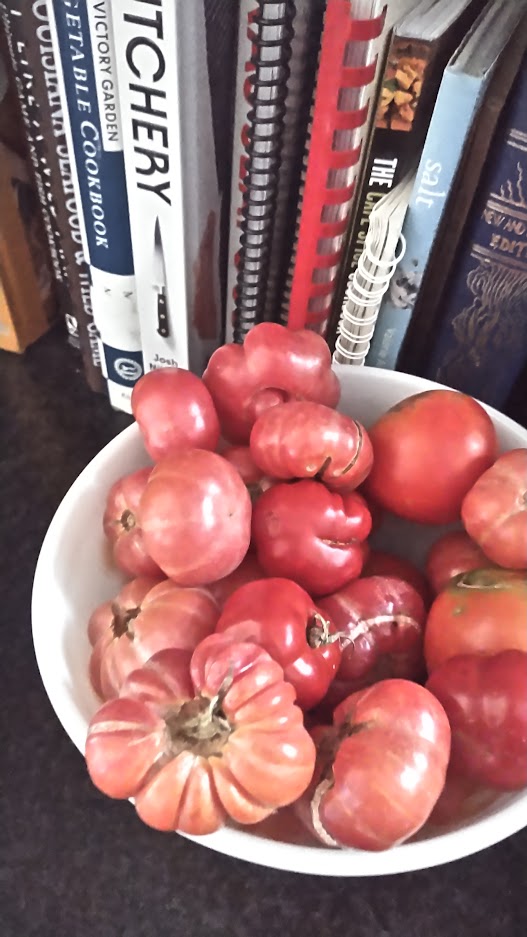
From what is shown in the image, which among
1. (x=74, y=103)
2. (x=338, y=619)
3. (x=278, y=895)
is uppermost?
(x=74, y=103)

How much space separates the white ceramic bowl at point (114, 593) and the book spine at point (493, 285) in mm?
62

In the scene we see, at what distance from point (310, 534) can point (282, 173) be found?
0.23 meters

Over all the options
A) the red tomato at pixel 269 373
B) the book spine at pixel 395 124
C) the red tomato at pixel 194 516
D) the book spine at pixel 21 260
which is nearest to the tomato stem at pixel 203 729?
the red tomato at pixel 194 516

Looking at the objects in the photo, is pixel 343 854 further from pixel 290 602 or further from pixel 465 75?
pixel 465 75

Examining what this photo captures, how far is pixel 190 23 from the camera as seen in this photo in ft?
1.31

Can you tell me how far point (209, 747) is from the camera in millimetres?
321

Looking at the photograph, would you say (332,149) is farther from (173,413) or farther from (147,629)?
(147,629)

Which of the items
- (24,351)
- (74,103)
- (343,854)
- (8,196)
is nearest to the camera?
(343,854)

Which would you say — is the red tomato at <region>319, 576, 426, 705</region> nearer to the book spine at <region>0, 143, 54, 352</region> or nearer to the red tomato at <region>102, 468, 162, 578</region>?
the red tomato at <region>102, 468, 162, 578</region>

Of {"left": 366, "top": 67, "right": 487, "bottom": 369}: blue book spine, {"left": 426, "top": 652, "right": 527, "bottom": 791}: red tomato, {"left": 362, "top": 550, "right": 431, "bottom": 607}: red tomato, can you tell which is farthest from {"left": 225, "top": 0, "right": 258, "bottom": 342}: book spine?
{"left": 426, "top": 652, "right": 527, "bottom": 791}: red tomato

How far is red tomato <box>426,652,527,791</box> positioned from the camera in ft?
1.19

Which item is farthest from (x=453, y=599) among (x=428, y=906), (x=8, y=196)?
(x=8, y=196)

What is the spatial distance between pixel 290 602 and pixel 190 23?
0.30 m

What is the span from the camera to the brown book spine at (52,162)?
0.46 metres
